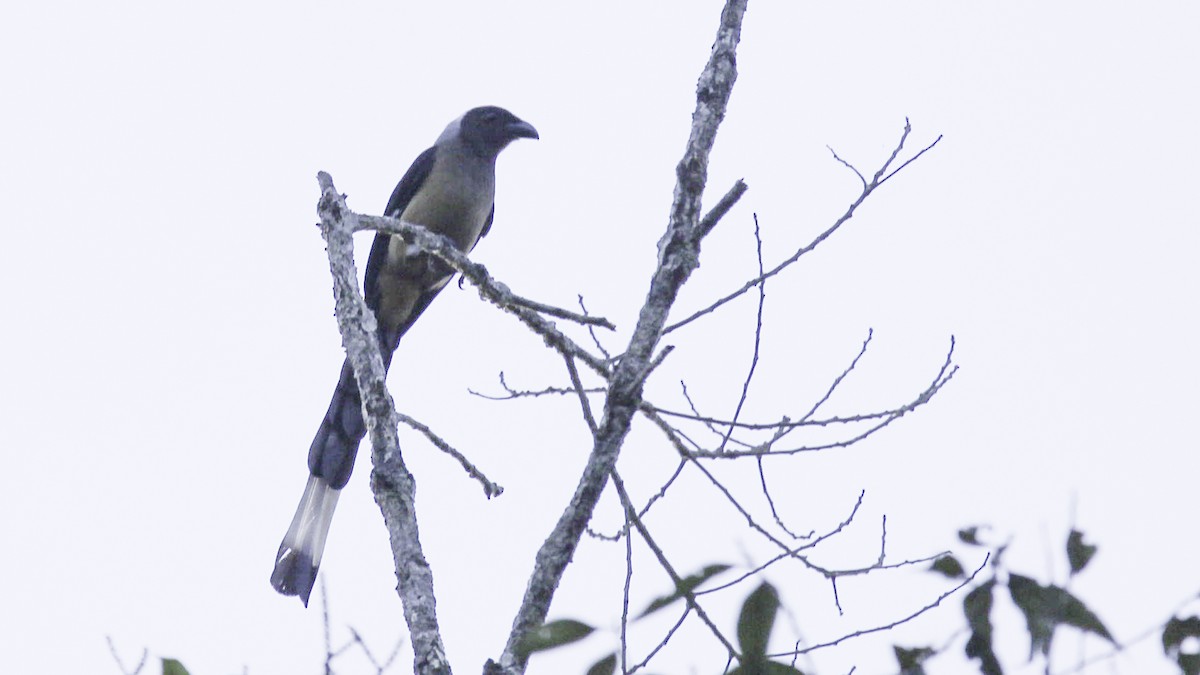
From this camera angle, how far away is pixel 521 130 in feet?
23.3

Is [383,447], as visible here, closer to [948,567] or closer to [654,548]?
[654,548]

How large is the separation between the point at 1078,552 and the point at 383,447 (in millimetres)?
1533

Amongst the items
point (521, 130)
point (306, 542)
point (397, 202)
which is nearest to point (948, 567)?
point (306, 542)

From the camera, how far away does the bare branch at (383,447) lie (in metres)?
2.64

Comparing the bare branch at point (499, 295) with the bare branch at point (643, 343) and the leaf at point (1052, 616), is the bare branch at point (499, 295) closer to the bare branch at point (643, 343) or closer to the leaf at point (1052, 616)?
the bare branch at point (643, 343)

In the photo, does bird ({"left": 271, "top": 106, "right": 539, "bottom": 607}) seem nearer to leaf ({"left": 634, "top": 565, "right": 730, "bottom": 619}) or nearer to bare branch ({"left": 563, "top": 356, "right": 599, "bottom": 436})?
bare branch ({"left": 563, "top": 356, "right": 599, "bottom": 436})

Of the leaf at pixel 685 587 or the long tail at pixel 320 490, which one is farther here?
the long tail at pixel 320 490

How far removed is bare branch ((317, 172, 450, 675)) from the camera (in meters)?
2.64

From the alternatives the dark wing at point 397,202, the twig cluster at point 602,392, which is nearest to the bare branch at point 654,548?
the twig cluster at point 602,392

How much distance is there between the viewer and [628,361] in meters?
2.80

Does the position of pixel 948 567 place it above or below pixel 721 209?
below

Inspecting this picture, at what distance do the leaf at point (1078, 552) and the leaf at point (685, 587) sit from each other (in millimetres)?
407

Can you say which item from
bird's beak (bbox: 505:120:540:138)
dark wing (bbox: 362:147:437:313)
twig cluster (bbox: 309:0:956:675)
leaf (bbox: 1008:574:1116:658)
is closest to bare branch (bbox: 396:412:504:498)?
twig cluster (bbox: 309:0:956:675)

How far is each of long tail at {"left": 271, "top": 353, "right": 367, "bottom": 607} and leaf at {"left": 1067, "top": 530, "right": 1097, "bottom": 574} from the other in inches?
105
